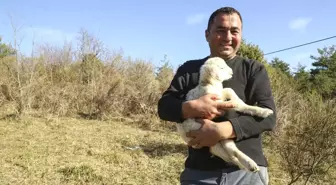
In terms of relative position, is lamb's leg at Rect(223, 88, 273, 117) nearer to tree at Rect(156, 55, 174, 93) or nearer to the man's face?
the man's face

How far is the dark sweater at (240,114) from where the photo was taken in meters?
1.90

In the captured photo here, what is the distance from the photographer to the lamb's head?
6.95ft

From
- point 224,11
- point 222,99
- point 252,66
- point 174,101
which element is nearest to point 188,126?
point 174,101

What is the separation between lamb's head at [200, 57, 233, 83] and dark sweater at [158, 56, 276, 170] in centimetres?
5

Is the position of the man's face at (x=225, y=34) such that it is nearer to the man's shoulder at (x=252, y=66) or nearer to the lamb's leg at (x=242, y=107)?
the man's shoulder at (x=252, y=66)

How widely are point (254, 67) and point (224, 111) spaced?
349mm

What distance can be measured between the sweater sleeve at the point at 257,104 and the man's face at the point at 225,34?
0.19 m

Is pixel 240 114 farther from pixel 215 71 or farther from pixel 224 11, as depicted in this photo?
pixel 224 11

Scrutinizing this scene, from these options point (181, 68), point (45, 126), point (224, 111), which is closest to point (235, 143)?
point (224, 111)

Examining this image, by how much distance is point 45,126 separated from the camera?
10656mm

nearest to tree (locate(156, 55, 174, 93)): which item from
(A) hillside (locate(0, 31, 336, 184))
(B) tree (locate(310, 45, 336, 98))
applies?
(A) hillside (locate(0, 31, 336, 184))

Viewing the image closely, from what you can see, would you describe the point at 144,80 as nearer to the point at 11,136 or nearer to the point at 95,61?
the point at 95,61

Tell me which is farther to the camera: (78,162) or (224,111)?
(78,162)

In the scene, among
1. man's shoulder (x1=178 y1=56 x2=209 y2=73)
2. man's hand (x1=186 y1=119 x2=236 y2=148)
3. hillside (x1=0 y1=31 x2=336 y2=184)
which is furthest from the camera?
hillside (x1=0 y1=31 x2=336 y2=184)
